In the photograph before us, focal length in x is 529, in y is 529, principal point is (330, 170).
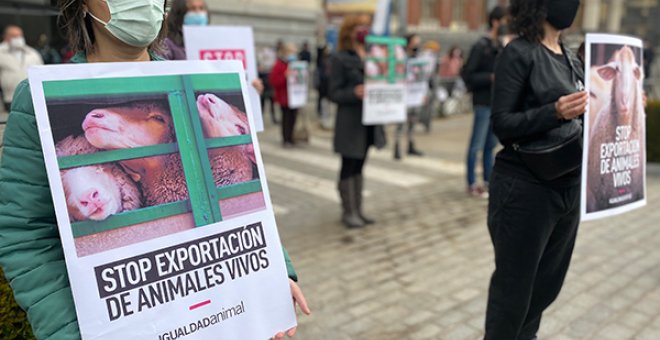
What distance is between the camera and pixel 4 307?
2020mm

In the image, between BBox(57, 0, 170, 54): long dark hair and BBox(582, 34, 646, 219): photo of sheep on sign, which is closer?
BBox(57, 0, 170, 54): long dark hair

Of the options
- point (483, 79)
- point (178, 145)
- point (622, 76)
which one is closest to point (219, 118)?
point (178, 145)

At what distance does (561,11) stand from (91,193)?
2.04 metres

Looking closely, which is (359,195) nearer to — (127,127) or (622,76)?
(622,76)

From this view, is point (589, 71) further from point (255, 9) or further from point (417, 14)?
point (417, 14)

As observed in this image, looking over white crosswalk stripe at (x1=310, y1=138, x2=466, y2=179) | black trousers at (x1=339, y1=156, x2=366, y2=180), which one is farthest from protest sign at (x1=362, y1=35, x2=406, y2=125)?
white crosswalk stripe at (x1=310, y1=138, x2=466, y2=179)

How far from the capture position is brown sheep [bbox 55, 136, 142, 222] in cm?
125

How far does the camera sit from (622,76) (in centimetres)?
240

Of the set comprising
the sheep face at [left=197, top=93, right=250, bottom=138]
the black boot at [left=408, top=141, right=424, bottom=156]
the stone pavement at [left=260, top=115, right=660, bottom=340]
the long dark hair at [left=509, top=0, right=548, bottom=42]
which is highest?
the long dark hair at [left=509, top=0, right=548, bottom=42]

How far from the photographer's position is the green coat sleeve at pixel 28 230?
1275 millimetres

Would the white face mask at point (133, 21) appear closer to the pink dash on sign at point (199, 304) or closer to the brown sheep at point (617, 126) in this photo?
the pink dash on sign at point (199, 304)

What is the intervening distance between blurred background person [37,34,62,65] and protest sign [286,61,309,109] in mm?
4088

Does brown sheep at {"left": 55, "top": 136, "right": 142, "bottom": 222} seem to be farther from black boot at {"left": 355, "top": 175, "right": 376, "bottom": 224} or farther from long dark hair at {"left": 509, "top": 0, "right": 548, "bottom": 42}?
black boot at {"left": 355, "top": 175, "right": 376, "bottom": 224}

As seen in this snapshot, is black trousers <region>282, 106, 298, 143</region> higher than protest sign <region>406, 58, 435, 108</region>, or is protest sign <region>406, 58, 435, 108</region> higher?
protest sign <region>406, 58, 435, 108</region>
